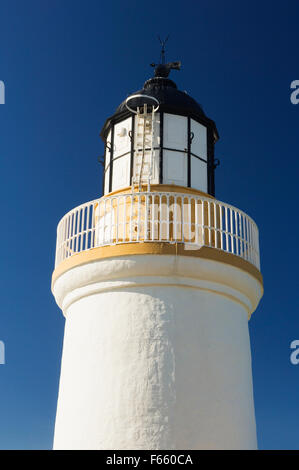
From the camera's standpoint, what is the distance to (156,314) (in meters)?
9.05

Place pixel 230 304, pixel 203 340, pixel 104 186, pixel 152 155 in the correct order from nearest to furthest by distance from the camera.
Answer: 1. pixel 203 340
2. pixel 230 304
3. pixel 152 155
4. pixel 104 186

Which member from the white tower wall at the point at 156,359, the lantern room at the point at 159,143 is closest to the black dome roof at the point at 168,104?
the lantern room at the point at 159,143

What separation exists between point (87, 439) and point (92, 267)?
2621 millimetres

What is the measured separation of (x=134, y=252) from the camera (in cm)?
928

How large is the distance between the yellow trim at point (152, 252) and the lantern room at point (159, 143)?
142cm

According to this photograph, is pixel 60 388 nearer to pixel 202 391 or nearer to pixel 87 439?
pixel 87 439

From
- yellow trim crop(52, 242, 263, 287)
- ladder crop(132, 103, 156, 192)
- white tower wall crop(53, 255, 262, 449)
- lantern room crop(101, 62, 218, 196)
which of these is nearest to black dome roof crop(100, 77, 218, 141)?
lantern room crop(101, 62, 218, 196)

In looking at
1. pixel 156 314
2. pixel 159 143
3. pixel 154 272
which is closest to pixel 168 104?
pixel 159 143

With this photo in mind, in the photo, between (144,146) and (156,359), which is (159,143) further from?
(156,359)

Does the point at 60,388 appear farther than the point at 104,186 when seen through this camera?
No

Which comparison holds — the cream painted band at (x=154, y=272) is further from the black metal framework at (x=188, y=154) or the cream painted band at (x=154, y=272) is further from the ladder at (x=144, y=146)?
the black metal framework at (x=188, y=154)

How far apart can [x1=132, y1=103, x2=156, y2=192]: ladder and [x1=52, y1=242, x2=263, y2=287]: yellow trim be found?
138 centimetres

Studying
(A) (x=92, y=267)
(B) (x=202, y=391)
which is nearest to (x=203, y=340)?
(B) (x=202, y=391)

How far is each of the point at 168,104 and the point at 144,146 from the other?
41.1 inches
